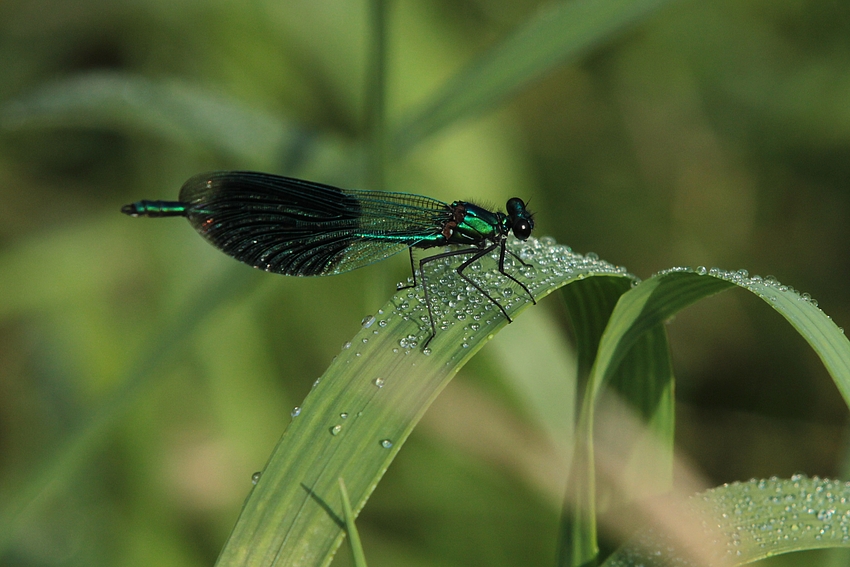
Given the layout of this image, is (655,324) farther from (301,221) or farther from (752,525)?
(301,221)

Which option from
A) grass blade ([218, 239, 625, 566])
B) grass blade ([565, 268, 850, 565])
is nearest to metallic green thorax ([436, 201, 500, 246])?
grass blade ([218, 239, 625, 566])

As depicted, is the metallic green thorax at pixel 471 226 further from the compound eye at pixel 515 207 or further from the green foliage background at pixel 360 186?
the green foliage background at pixel 360 186

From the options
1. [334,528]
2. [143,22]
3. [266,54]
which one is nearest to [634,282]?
[334,528]

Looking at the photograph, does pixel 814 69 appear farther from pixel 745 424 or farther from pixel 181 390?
pixel 181 390

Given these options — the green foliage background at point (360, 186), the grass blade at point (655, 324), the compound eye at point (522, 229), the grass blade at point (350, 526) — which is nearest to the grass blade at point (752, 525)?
the grass blade at point (655, 324)

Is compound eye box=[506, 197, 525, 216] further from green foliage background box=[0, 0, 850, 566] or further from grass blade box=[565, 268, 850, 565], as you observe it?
grass blade box=[565, 268, 850, 565]
